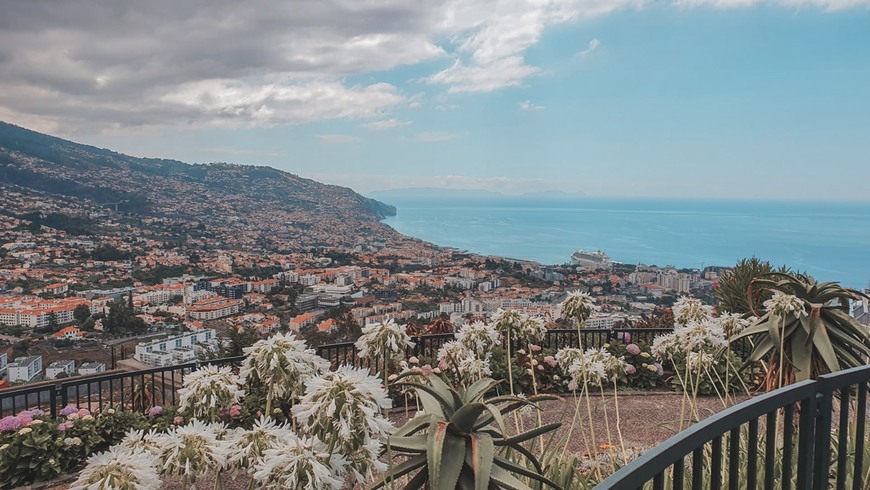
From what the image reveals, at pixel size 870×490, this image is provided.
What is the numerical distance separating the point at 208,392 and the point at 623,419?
21.5 feet

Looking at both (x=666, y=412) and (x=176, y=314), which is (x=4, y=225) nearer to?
(x=176, y=314)

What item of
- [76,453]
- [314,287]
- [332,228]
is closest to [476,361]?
[76,453]

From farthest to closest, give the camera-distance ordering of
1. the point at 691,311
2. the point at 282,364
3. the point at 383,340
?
the point at 691,311 → the point at 383,340 → the point at 282,364

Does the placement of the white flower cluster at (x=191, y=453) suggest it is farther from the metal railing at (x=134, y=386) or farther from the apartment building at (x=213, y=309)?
the apartment building at (x=213, y=309)

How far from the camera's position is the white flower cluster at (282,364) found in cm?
231

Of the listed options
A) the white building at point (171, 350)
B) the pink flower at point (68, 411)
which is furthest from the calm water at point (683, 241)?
the pink flower at point (68, 411)

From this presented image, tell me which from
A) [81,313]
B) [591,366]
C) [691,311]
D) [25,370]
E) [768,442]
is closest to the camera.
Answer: [768,442]

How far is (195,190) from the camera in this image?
66750 millimetres

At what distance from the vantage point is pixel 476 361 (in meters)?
3.62

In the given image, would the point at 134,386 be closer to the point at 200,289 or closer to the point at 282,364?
the point at 282,364

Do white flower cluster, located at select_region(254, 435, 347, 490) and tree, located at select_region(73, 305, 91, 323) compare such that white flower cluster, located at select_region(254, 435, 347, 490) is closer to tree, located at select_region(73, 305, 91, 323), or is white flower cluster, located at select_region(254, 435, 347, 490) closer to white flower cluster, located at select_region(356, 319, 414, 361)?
white flower cluster, located at select_region(356, 319, 414, 361)

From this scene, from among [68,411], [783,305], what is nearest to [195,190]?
[68,411]

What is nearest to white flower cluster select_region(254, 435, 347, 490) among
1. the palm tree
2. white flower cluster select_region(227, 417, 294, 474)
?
white flower cluster select_region(227, 417, 294, 474)

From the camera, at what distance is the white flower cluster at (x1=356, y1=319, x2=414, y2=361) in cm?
298
